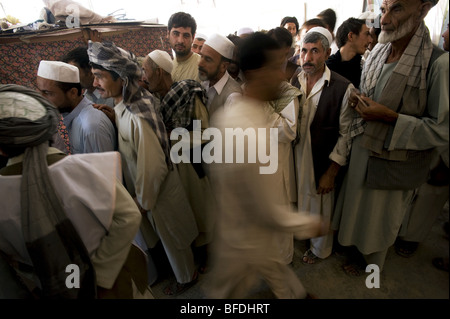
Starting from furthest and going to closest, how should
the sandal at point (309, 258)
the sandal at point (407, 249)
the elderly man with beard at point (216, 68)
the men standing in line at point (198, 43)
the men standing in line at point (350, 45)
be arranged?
1. the men standing in line at point (198, 43)
2. the men standing in line at point (350, 45)
3. the elderly man with beard at point (216, 68)
4. the sandal at point (309, 258)
5. the sandal at point (407, 249)

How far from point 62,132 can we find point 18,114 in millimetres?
2181

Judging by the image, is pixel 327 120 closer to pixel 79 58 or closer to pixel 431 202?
pixel 431 202

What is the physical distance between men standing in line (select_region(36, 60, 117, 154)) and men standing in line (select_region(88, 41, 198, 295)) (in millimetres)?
87

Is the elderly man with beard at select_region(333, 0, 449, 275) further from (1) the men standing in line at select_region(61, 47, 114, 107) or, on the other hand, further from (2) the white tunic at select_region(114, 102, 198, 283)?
(1) the men standing in line at select_region(61, 47, 114, 107)

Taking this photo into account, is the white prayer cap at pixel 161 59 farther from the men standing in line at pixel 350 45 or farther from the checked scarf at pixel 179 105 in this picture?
the men standing in line at pixel 350 45

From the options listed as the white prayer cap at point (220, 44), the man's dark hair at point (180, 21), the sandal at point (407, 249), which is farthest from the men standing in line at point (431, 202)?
the man's dark hair at point (180, 21)

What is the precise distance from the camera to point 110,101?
6.54ft

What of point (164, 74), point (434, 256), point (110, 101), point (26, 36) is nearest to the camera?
point (434, 256)

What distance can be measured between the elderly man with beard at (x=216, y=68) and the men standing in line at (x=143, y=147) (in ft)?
1.74

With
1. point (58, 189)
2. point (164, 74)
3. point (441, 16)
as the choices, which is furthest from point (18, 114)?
point (441, 16)

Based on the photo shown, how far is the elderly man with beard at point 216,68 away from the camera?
1.73 meters

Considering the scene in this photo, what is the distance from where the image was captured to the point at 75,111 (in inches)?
57.0

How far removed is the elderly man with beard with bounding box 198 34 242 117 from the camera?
5.66 feet

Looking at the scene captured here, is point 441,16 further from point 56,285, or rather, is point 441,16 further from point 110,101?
point 110,101
